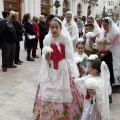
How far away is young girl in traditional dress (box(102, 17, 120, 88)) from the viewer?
4156 mm

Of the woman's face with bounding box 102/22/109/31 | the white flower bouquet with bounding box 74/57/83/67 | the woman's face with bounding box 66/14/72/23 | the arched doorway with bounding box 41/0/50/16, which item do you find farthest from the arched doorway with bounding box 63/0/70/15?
the white flower bouquet with bounding box 74/57/83/67

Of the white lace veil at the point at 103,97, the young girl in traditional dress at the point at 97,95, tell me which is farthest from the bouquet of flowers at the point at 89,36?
the white lace veil at the point at 103,97

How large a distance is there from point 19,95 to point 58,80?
1.64 meters

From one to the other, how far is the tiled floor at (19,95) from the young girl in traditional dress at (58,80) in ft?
1.99

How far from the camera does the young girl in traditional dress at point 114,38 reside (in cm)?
416

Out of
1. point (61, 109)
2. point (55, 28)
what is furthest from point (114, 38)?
point (61, 109)

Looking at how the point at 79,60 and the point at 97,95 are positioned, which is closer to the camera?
the point at 97,95

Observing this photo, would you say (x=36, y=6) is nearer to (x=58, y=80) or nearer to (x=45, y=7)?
(x=45, y=7)

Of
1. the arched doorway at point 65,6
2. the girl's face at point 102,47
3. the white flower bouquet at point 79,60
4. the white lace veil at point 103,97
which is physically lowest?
the white lace veil at point 103,97

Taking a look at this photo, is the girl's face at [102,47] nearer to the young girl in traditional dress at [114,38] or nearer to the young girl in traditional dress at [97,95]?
the young girl in traditional dress at [114,38]

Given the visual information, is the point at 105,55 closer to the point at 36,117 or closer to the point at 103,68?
the point at 103,68

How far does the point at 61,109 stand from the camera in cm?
294

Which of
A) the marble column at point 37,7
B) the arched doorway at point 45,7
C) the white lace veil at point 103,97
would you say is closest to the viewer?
the white lace veil at point 103,97

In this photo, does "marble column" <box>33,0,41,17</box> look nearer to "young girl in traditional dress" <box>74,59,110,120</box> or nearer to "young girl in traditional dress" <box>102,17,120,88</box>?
"young girl in traditional dress" <box>102,17,120,88</box>
